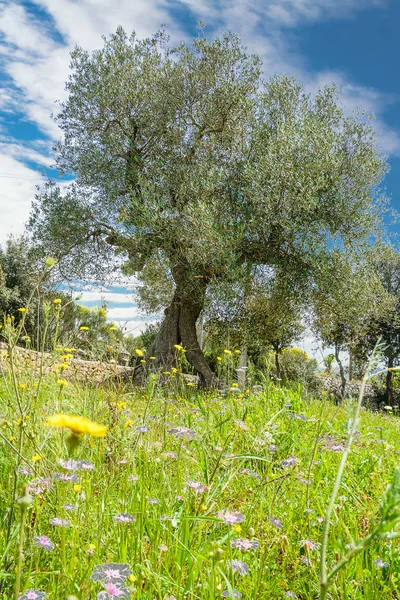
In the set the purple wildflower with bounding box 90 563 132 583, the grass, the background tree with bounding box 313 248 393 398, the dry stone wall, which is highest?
Result: the background tree with bounding box 313 248 393 398

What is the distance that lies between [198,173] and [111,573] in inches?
473

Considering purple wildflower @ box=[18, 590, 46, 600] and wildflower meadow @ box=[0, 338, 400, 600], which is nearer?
purple wildflower @ box=[18, 590, 46, 600]

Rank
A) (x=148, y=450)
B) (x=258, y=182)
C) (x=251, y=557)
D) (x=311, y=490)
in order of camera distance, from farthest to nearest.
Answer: (x=258, y=182) → (x=311, y=490) → (x=148, y=450) → (x=251, y=557)

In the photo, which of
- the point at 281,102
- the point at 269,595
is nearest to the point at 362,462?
the point at 269,595

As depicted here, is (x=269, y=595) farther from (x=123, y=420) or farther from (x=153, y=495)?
(x=123, y=420)

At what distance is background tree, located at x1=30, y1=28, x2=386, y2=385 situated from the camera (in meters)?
12.0

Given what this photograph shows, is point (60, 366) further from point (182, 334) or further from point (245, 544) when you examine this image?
point (182, 334)

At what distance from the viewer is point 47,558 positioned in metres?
1.92

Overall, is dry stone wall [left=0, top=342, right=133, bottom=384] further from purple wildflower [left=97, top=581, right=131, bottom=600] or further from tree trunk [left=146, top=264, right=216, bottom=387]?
tree trunk [left=146, top=264, right=216, bottom=387]

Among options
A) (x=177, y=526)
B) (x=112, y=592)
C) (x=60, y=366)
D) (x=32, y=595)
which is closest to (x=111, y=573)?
(x=112, y=592)

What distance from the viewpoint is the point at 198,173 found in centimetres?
1255

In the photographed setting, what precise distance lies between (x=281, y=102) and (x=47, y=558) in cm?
1426

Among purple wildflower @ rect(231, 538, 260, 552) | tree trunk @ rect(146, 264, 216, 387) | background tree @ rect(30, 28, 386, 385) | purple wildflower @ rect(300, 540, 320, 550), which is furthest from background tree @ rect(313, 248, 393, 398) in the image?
purple wildflower @ rect(231, 538, 260, 552)

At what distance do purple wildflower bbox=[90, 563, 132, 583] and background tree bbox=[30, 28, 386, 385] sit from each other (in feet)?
34.1
